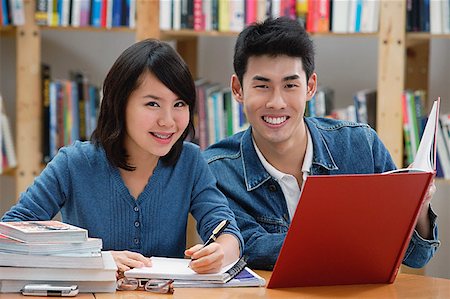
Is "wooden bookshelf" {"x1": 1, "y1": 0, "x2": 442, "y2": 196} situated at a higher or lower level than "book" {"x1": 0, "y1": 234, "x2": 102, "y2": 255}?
higher

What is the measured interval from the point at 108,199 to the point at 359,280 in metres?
0.57

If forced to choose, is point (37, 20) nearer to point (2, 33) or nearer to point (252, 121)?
point (2, 33)

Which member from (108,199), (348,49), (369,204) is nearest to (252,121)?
(108,199)

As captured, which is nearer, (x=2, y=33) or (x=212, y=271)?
(x=212, y=271)

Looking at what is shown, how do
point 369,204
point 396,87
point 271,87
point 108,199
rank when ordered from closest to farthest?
point 369,204 → point 108,199 → point 271,87 → point 396,87

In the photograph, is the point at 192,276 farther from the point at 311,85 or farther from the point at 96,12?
the point at 96,12

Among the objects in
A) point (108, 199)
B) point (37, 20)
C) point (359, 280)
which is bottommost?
point (359, 280)

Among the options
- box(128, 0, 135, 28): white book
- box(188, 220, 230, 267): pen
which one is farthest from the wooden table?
box(128, 0, 135, 28): white book

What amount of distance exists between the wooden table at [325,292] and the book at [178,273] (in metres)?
0.03

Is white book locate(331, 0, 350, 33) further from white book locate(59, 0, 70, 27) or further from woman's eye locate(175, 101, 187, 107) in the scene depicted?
woman's eye locate(175, 101, 187, 107)

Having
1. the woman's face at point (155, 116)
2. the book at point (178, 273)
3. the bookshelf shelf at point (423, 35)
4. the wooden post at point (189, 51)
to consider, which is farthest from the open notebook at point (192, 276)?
the wooden post at point (189, 51)

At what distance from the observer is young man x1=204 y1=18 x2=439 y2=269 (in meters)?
2.06

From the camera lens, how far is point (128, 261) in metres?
1.67

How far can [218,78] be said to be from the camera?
11.8 feet
